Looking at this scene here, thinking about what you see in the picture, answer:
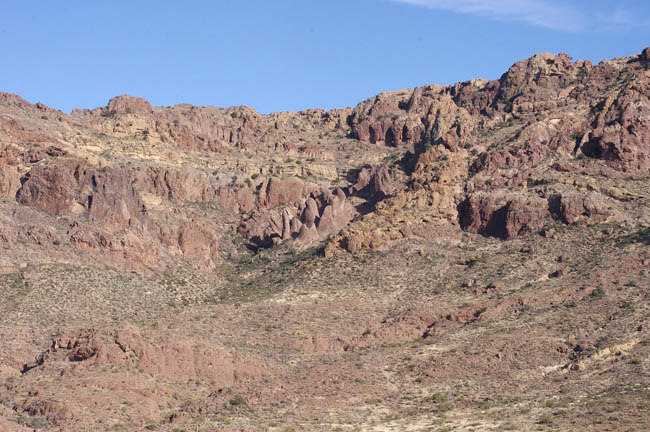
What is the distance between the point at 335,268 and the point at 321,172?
127ft

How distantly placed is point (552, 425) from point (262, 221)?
215 ft

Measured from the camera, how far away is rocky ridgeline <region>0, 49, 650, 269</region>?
Result: 4104 inches

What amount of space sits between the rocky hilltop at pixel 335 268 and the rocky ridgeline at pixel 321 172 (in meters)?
0.34

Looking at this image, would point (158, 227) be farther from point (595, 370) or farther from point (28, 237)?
point (595, 370)

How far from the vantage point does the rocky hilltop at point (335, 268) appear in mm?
70750

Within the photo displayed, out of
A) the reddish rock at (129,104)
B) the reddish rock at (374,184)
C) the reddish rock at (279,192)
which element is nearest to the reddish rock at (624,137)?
the reddish rock at (374,184)

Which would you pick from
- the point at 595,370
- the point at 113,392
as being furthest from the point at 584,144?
the point at 113,392

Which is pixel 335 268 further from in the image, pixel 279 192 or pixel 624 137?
pixel 624 137

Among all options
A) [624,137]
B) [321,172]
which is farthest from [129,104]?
[624,137]

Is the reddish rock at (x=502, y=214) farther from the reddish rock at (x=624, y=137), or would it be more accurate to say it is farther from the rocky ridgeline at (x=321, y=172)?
the reddish rock at (x=624, y=137)

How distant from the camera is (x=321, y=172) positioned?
456ft

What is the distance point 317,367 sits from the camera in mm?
79938

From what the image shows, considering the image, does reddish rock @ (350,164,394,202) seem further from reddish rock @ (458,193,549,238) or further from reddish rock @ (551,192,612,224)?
reddish rock @ (551,192,612,224)

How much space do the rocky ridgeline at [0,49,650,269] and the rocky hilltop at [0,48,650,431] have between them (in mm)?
336
